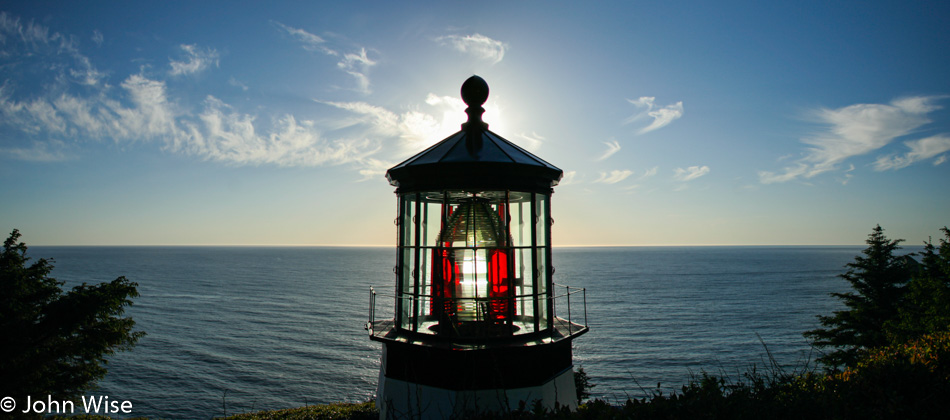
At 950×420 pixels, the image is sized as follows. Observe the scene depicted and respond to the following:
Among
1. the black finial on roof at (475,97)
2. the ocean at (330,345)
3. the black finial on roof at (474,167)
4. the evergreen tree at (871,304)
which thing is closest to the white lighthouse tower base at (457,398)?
the black finial on roof at (474,167)

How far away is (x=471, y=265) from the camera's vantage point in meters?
6.79

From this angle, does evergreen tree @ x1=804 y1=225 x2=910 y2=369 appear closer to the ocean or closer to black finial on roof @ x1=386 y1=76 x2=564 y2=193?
the ocean

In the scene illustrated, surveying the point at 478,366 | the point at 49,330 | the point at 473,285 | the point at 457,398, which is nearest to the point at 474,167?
the point at 473,285

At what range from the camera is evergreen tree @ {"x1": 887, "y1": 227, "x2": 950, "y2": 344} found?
1608 cm

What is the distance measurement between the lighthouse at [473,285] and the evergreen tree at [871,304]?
20716 millimetres

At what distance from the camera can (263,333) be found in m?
44.3

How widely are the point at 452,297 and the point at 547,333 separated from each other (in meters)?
→ 1.50

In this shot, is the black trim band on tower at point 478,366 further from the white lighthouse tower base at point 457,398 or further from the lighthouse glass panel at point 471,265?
the lighthouse glass panel at point 471,265

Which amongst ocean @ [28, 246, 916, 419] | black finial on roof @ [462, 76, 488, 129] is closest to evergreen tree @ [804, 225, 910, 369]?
ocean @ [28, 246, 916, 419]

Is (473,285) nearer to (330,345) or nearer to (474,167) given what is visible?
(474,167)

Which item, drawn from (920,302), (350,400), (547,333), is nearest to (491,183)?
(547,333)

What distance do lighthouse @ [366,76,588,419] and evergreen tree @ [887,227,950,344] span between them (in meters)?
16.5

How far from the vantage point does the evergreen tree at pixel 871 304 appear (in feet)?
69.2

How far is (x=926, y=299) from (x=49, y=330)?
30221mm
